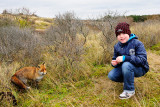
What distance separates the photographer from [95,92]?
2.85 meters

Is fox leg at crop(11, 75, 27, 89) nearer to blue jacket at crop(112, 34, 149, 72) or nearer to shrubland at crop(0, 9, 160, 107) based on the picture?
shrubland at crop(0, 9, 160, 107)

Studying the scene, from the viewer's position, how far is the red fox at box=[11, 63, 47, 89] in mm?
→ 3053

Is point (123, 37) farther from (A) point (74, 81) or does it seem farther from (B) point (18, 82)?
(B) point (18, 82)

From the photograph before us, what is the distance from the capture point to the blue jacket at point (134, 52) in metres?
2.22

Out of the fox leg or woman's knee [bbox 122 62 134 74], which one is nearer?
woman's knee [bbox 122 62 134 74]

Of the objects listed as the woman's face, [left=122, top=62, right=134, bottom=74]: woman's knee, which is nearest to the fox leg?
[left=122, top=62, right=134, bottom=74]: woman's knee

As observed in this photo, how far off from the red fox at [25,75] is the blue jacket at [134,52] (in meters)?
2.01

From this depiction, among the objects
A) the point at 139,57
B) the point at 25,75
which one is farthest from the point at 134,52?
the point at 25,75

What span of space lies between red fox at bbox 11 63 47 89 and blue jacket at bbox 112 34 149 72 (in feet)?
6.58

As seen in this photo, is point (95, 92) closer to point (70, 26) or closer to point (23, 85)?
Result: point (23, 85)

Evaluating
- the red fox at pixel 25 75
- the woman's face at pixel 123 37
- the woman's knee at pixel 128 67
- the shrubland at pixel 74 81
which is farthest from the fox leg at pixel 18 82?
the woman's face at pixel 123 37

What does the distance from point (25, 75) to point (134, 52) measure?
263cm

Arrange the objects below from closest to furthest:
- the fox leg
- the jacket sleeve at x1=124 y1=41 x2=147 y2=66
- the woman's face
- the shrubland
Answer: the jacket sleeve at x1=124 y1=41 x2=147 y2=66 < the woman's face < the shrubland < the fox leg

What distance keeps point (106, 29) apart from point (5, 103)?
411cm
